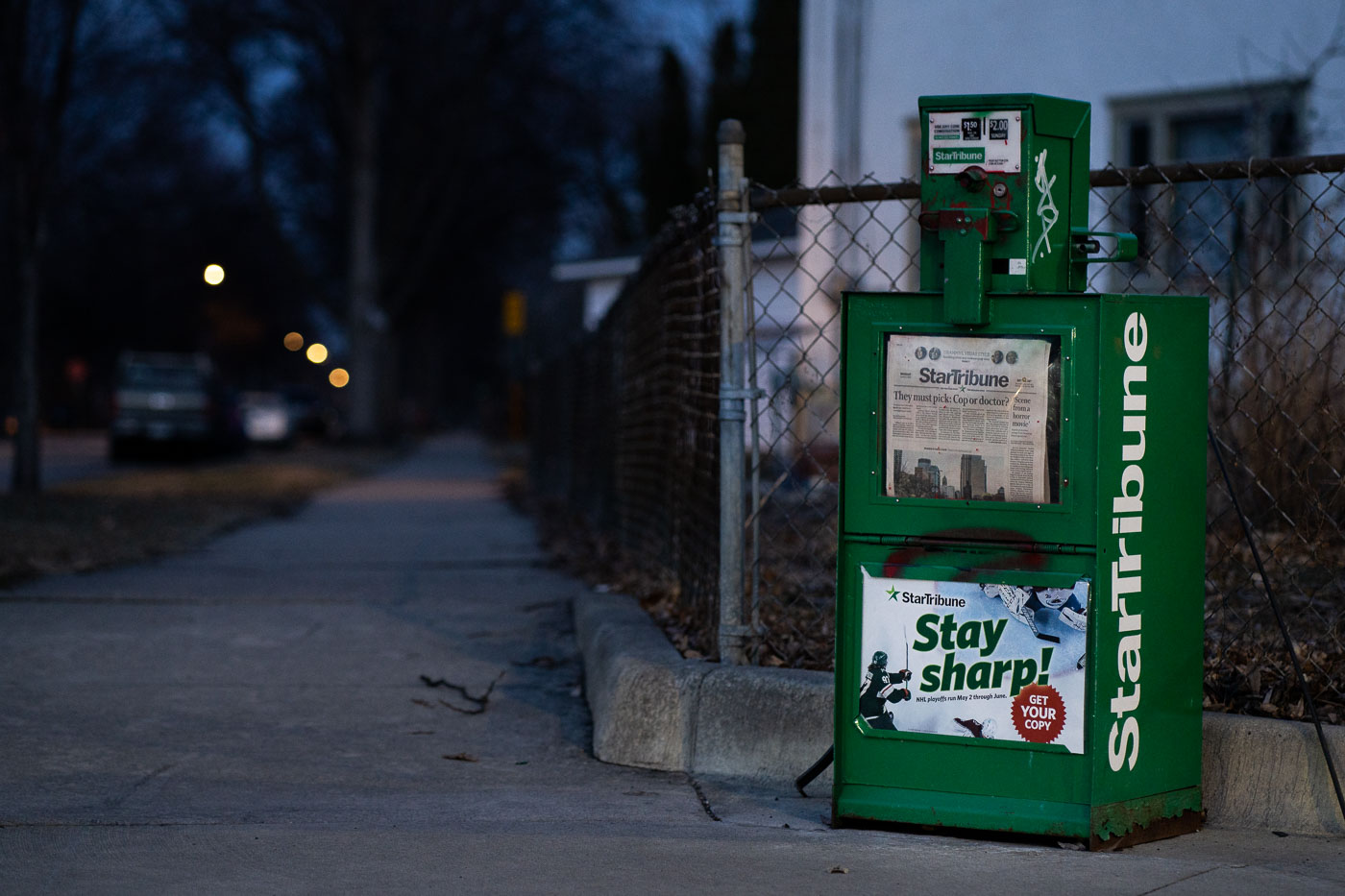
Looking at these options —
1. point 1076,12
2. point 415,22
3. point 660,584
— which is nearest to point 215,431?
point 415,22

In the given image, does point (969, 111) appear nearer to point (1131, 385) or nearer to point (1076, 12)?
point (1131, 385)

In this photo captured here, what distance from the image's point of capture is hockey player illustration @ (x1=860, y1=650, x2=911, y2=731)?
3.90m

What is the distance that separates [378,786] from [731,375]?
1745 mm

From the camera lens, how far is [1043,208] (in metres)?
3.84

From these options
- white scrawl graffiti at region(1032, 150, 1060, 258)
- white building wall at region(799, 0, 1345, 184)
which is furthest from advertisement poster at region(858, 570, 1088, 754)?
white building wall at region(799, 0, 1345, 184)

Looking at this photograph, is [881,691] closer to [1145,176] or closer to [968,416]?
[968,416]

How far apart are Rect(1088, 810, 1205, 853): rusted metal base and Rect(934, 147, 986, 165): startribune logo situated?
5.72ft

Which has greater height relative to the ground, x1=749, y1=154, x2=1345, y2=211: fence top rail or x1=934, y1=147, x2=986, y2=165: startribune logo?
x1=749, y1=154, x2=1345, y2=211: fence top rail

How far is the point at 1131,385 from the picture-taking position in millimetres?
3756

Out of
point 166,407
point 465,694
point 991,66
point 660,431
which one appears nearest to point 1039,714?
point 465,694

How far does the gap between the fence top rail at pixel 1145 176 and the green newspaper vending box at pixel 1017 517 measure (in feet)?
1.87

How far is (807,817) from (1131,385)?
4.95ft

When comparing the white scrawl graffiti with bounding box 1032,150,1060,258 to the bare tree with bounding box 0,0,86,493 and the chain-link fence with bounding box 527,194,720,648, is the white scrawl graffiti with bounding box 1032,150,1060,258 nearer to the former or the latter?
the chain-link fence with bounding box 527,194,720,648

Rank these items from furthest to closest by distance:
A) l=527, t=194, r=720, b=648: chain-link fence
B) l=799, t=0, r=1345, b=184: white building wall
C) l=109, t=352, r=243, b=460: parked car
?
l=109, t=352, r=243, b=460: parked car < l=799, t=0, r=1345, b=184: white building wall < l=527, t=194, r=720, b=648: chain-link fence
